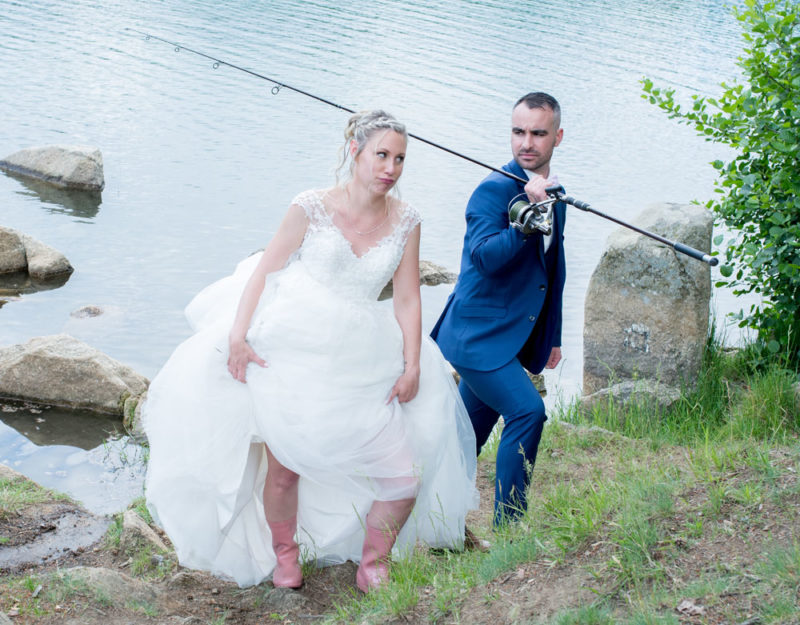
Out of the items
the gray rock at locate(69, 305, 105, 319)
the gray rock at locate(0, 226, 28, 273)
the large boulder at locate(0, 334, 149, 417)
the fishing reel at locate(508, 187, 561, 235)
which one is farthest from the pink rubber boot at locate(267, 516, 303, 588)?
the gray rock at locate(0, 226, 28, 273)

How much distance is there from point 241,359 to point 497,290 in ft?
4.01

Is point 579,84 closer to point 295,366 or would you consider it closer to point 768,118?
point 768,118

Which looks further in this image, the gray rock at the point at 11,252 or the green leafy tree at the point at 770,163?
the gray rock at the point at 11,252

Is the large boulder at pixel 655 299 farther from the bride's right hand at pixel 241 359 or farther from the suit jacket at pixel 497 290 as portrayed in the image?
the bride's right hand at pixel 241 359

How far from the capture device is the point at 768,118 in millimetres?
5852

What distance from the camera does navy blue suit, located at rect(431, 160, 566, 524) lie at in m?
4.07

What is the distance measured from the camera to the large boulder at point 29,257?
10.3 meters

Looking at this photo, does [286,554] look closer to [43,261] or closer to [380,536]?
[380,536]

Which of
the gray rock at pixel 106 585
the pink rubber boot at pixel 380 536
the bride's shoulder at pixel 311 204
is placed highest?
the bride's shoulder at pixel 311 204

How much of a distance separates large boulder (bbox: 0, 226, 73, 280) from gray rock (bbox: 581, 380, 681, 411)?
6602 millimetres

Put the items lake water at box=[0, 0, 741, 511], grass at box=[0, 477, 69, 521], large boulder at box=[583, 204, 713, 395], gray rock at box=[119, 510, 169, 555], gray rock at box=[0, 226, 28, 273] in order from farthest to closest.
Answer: gray rock at box=[0, 226, 28, 273]
lake water at box=[0, 0, 741, 511]
large boulder at box=[583, 204, 713, 395]
grass at box=[0, 477, 69, 521]
gray rock at box=[119, 510, 169, 555]

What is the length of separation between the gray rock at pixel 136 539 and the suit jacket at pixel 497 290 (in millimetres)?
1804

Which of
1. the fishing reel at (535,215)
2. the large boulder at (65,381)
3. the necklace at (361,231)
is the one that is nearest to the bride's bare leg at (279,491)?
the necklace at (361,231)

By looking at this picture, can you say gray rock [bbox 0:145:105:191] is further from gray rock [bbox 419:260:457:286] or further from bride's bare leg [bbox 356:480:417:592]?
bride's bare leg [bbox 356:480:417:592]
